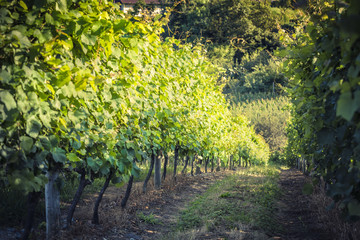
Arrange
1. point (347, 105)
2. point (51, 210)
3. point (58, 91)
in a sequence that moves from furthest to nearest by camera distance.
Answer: point (51, 210)
point (58, 91)
point (347, 105)

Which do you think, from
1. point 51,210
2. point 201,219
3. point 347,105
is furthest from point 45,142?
point 201,219

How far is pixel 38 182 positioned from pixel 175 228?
11.3 ft

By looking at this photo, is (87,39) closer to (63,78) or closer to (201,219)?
(63,78)

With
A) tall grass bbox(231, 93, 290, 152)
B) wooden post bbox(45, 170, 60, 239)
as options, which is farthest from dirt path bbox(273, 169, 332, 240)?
tall grass bbox(231, 93, 290, 152)

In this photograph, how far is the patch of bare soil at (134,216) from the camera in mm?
4449

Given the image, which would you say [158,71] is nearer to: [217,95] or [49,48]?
[49,48]

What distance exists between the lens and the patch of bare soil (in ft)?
14.6

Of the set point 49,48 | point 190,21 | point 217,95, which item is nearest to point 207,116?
point 217,95

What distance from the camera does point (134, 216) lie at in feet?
18.0

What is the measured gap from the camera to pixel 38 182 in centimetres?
211

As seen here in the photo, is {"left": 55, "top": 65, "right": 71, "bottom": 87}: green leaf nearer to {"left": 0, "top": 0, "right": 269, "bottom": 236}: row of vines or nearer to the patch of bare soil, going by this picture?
{"left": 0, "top": 0, "right": 269, "bottom": 236}: row of vines

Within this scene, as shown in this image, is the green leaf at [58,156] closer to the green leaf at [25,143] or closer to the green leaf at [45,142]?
the green leaf at [45,142]

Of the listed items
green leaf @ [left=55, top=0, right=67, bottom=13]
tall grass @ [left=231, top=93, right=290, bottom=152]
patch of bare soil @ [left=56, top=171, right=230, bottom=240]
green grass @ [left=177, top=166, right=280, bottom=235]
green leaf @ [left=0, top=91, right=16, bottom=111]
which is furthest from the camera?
tall grass @ [left=231, top=93, right=290, bottom=152]

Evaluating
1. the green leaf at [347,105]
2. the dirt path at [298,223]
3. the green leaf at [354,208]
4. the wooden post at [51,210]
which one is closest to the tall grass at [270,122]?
the dirt path at [298,223]
